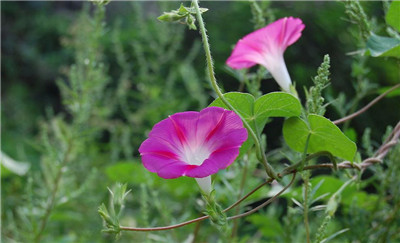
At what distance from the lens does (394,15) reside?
62cm

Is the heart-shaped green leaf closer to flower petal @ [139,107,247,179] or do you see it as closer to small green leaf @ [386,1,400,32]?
flower petal @ [139,107,247,179]

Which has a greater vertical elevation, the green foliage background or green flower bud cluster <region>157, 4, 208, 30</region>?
green flower bud cluster <region>157, 4, 208, 30</region>

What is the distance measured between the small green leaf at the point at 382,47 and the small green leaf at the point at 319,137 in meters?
0.13

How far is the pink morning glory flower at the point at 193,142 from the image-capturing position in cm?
47

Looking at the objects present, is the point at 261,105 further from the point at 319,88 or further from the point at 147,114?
the point at 147,114

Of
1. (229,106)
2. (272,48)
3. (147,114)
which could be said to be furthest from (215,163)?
(147,114)

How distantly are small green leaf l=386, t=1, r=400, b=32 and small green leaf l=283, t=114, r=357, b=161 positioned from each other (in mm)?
191

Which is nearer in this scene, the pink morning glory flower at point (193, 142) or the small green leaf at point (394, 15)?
the pink morning glory flower at point (193, 142)

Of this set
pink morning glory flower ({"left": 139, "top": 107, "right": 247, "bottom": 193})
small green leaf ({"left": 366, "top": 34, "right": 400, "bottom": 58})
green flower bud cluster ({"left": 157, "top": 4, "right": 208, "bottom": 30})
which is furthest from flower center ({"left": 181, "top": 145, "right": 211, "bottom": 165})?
small green leaf ({"left": 366, "top": 34, "right": 400, "bottom": 58})

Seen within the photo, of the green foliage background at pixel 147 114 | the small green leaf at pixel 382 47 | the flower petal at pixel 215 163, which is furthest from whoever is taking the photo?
the green foliage background at pixel 147 114

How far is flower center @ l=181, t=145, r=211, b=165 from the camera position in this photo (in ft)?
1.66

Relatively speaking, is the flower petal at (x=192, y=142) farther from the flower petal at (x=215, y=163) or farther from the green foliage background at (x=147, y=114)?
the green foliage background at (x=147, y=114)

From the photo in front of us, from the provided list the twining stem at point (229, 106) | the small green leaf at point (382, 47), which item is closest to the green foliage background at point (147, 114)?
the small green leaf at point (382, 47)

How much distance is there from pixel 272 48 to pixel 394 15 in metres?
0.15
